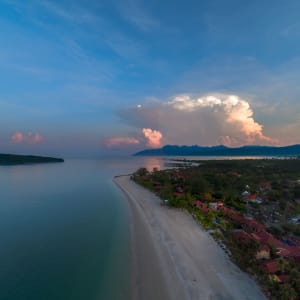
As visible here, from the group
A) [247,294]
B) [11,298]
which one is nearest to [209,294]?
[247,294]

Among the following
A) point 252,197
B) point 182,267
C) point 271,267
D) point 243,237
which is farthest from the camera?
point 252,197

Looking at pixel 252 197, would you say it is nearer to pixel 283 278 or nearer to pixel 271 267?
pixel 271 267

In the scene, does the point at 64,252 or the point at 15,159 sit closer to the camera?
the point at 64,252

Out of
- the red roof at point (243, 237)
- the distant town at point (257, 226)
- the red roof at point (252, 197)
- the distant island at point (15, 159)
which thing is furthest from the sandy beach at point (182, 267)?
the distant island at point (15, 159)

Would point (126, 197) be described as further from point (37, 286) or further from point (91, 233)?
point (37, 286)

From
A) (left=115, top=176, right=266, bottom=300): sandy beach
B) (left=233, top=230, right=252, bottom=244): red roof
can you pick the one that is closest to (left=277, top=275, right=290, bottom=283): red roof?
(left=115, top=176, right=266, bottom=300): sandy beach

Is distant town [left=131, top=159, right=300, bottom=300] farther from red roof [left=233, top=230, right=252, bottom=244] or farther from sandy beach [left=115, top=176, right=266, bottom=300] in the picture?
sandy beach [left=115, top=176, right=266, bottom=300]

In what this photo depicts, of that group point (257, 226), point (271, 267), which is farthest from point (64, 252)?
point (257, 226)
